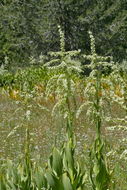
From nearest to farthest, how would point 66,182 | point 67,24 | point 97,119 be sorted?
point 66,182 → point 97,119 → point 67,24

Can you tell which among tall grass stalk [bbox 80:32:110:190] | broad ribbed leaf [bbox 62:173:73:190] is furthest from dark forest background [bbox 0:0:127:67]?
broad ribbed leaf [bbox 62:173:73:190]

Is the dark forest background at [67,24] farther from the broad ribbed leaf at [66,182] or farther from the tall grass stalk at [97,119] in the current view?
the broad ribbed leaf at [66,182]

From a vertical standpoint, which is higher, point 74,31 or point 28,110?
point 74,31

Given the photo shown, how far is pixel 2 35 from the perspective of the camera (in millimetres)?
30766

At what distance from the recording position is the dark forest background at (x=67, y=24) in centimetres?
2475

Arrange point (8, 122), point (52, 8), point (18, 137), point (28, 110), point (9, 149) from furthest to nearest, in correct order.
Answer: point (52, 8), point (8, 122), point (18, 137), point (9, 149), point (28, 110)

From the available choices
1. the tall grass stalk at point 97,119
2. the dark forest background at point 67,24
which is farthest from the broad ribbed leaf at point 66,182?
the dark forest background at point 67,24

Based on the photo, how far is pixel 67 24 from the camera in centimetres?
2484

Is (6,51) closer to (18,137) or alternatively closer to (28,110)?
(18,137)

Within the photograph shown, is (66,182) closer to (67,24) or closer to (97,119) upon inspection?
(97,119)

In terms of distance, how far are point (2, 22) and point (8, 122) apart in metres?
19.2

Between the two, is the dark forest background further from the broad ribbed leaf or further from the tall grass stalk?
the broad ribbed leaf

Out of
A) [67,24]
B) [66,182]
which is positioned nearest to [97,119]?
[66,182]

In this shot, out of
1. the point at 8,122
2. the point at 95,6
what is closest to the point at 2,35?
the point at 95,6
